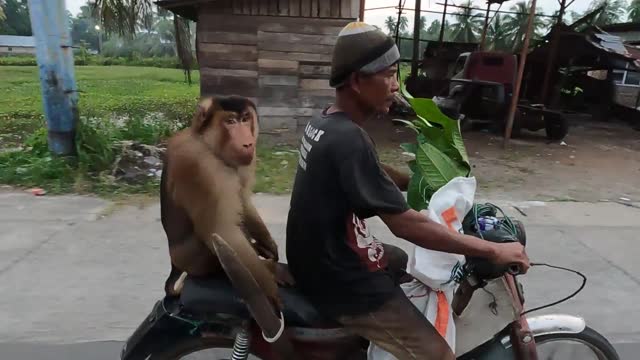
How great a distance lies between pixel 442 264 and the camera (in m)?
1.84

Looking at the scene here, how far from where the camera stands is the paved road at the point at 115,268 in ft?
10.4

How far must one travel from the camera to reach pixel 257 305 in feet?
5.78

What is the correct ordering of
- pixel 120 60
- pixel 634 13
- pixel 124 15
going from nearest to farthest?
pixel 124 15, pixel 634 13, pixel 120 60

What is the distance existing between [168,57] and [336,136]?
1862 inches

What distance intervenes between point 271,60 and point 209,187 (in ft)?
A: 24.6

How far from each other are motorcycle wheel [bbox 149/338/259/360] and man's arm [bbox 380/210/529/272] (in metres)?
0.81

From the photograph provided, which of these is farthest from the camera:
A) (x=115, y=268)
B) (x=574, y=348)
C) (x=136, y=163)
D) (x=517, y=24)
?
(x=517, y=24)

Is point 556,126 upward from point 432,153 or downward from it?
downward

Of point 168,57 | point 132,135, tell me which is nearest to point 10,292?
point 132,135

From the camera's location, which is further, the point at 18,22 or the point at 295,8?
the point at 18,22

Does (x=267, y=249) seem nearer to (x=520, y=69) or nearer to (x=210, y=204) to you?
(x=210, y=204)

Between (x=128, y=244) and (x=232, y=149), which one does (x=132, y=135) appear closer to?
(x=128, y=244)

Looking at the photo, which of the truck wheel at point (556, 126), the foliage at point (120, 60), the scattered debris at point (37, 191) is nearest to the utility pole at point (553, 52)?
the truck wheel at point (556, 126)

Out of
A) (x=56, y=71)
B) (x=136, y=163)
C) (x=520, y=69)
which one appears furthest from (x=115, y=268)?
(x=520, y=69)
